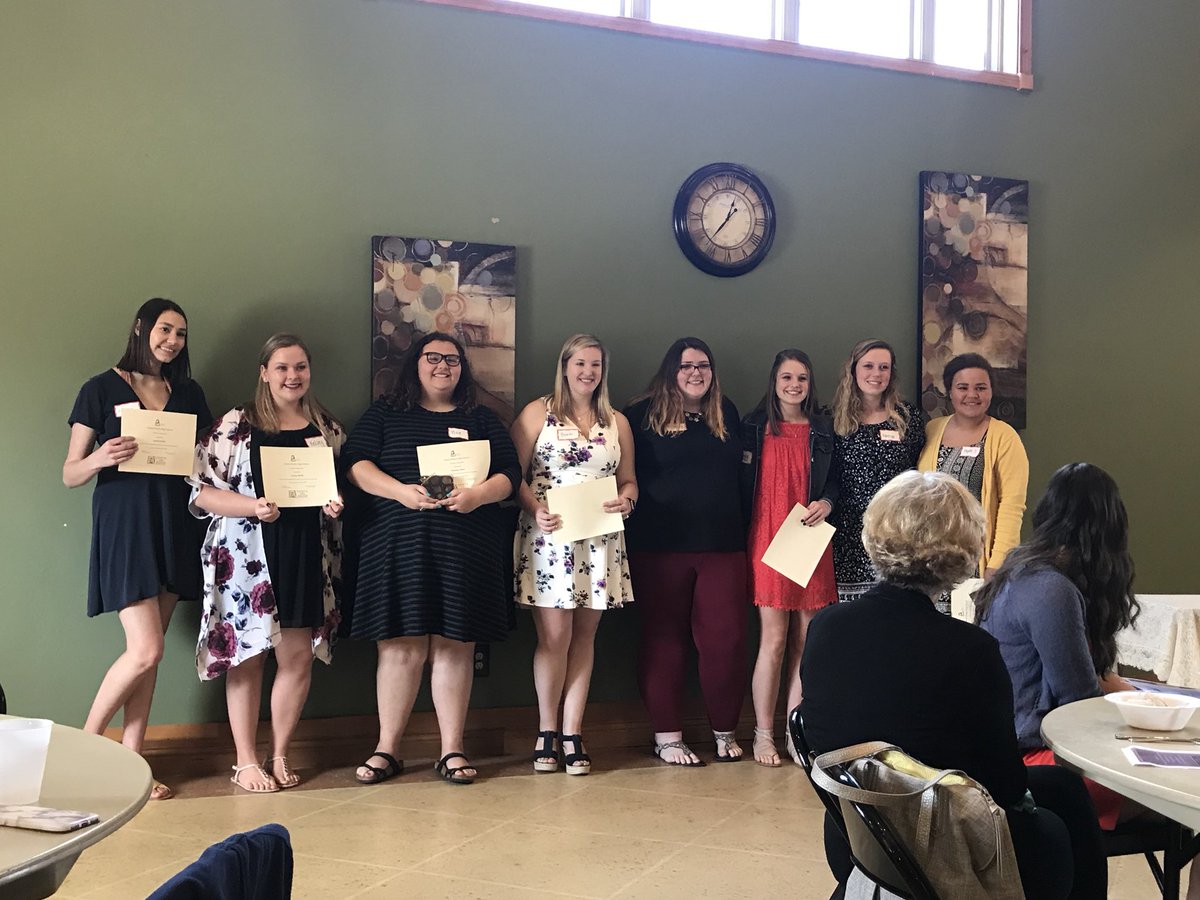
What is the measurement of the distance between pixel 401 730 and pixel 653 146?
2.57 m

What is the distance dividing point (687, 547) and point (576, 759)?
903mm

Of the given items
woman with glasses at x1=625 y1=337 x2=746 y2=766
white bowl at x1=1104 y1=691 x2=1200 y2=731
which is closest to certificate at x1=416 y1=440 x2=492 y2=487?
woman with glasses at x1=625 y1=337 x2=746 y2=766

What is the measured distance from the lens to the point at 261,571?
392cm

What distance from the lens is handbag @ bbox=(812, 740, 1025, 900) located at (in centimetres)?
159

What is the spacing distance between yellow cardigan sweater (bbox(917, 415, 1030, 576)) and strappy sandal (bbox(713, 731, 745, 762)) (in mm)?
1176

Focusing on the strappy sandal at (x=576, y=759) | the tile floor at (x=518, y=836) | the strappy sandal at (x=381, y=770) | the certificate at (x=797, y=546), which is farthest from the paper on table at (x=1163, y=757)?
the strappy sandal at (x=381, y=770)

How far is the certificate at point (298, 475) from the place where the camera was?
3.92 meters

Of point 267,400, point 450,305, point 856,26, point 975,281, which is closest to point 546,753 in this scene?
point 267,400

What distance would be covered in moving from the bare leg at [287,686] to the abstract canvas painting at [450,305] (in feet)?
3.24

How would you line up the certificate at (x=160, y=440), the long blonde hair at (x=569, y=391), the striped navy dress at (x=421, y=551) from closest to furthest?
the certificate at (x=160, y=440) → the striped navy dress at (x=421, y=551) → the long blonde hair at (x=569, y=391)

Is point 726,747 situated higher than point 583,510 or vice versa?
point 583,510

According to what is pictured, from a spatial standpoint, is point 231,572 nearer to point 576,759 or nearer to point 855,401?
point 576,759

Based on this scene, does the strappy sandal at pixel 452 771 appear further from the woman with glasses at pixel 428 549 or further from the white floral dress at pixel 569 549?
the white floral dress at pixel 569 549

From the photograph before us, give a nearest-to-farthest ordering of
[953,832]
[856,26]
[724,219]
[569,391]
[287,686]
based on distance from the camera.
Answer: [953,832]
[287,686]
[569,391]
[724,219]
[856,26]
